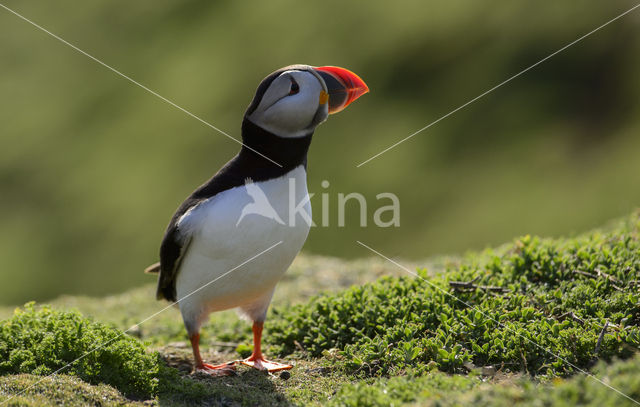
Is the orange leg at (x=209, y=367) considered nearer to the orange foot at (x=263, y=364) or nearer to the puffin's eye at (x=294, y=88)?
the orange foot at (x=263, y=364)

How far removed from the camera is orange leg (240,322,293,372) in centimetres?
547

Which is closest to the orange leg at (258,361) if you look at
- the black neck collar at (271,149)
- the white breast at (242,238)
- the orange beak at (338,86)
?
the white breast at (242,238)

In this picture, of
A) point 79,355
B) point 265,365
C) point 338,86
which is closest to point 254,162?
point 338,86

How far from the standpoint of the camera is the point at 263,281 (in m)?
5.17

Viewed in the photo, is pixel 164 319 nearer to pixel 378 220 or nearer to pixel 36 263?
pixel 378 220

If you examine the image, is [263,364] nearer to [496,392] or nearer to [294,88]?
[294,88]

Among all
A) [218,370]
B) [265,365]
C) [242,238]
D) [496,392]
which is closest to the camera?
[496,392]

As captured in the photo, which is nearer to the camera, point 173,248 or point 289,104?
point 289,104

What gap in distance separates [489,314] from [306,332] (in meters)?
1.68

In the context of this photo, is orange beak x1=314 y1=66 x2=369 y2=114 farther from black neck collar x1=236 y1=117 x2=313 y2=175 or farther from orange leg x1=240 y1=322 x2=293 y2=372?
orange leg x1=240 y1=322 x2=293 y2=372

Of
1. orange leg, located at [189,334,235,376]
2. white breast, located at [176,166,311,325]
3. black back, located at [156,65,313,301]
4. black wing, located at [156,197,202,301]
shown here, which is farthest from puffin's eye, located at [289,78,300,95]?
orange leg, located at [189,334,235,376]

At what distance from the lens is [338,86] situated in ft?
17.2

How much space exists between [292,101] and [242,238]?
1093 mm

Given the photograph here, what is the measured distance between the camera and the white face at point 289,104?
4977 mm
